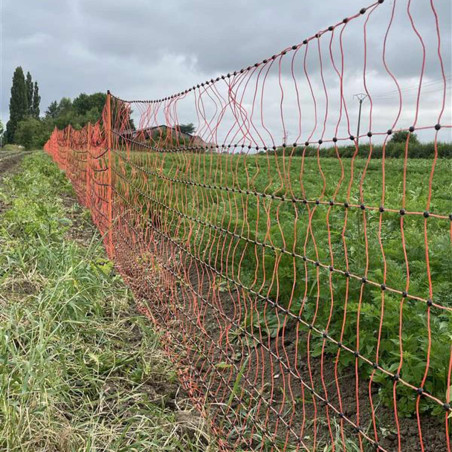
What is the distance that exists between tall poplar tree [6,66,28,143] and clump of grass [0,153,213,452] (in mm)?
74145

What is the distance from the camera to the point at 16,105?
240 ft

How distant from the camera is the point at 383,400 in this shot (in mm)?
2482

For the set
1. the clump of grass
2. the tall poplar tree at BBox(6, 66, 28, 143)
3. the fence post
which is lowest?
the clump of grass

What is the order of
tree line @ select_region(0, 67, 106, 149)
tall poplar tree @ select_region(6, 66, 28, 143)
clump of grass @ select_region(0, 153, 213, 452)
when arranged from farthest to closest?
tall poplar tree @ select_region(6, 66, 28, 143), tree line @ select_region(0, 67, 106, 149), clump of grass @ select_region(0, 153, 213, 452)

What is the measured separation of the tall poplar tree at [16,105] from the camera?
71.9 metres

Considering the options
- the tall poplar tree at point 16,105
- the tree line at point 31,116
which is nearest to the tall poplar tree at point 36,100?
the tree line at point 31,116

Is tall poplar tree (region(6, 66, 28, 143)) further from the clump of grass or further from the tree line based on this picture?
the clump of grass

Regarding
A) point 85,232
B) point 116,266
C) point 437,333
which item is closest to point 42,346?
point 437,333

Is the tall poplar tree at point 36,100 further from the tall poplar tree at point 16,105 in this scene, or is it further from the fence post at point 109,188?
the fence post at point 109,188

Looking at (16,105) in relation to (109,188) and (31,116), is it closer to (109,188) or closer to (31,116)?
(31,116)

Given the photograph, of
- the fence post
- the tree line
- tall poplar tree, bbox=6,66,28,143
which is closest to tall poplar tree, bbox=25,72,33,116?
the tree line

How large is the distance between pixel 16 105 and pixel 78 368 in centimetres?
7752

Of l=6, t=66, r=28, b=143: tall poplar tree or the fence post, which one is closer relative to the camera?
the fence post

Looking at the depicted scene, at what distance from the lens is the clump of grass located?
7.63 ft
